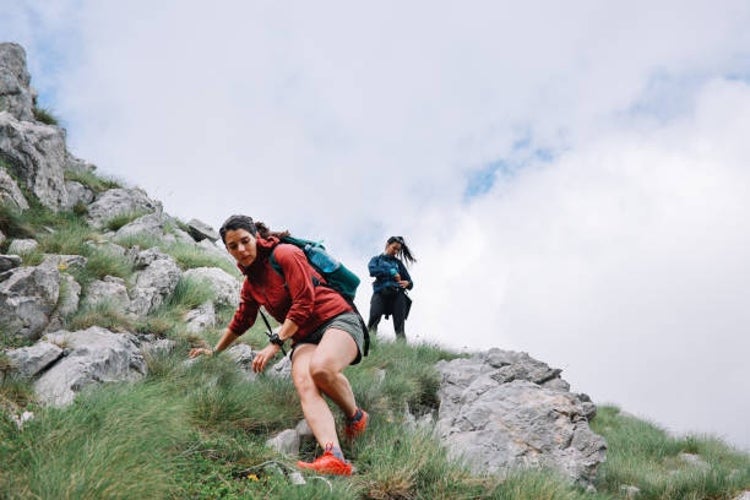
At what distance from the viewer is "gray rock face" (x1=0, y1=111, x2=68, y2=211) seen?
1005 centimetres

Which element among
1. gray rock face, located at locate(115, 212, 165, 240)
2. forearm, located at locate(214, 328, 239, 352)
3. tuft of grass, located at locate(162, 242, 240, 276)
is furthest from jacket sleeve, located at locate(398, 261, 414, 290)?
forearm, located at locate(214, 328, 239, 352)

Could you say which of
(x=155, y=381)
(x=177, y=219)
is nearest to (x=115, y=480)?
(x=155, y=381)

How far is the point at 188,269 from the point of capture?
10.5m

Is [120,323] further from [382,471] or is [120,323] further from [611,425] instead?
[611,425]

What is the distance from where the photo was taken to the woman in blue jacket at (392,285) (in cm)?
1052

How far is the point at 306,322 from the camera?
482 cm

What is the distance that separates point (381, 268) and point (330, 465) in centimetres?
663

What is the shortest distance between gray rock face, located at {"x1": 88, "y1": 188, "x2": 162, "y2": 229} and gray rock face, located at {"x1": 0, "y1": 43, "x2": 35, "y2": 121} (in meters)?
2.58

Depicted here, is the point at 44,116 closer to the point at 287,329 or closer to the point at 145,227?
the point at 145,227

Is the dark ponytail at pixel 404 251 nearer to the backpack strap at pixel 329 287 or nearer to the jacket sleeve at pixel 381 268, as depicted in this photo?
the jacket sleeve at pixel 381 268

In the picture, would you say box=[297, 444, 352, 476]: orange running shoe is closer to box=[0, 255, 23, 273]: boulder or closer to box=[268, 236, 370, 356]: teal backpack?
box=[268, 236, 370, 356]: teal backpack

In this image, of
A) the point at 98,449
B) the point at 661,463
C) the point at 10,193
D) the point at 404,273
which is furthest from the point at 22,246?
the point at 661,463

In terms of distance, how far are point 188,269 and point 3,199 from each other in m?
3.06

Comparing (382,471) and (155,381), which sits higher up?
(155,381)
